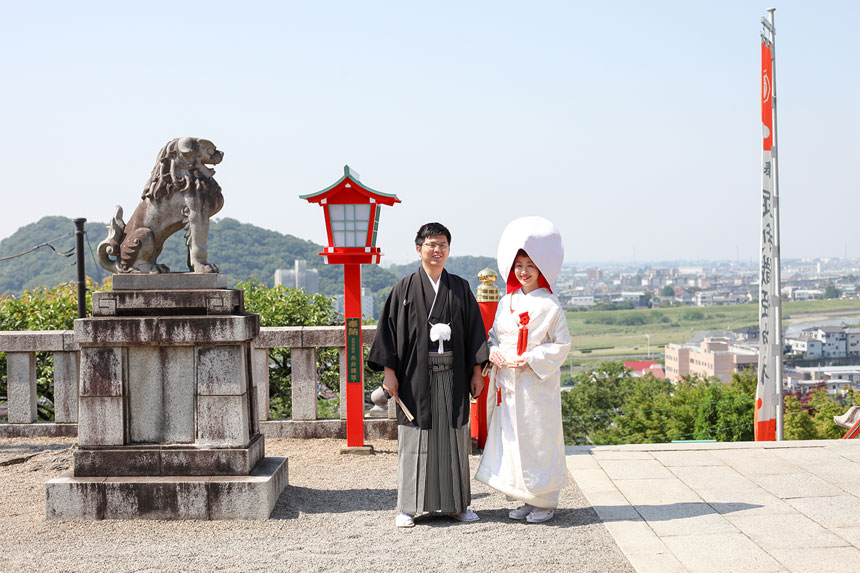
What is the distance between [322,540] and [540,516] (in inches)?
54.7

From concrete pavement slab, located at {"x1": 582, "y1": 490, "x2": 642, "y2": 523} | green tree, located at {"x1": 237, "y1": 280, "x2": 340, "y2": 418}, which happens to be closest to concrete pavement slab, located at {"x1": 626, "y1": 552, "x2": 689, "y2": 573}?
concrete pavement slab, located at {"x1": 582, "y1": 490, "x2": 642, "y2": 523}

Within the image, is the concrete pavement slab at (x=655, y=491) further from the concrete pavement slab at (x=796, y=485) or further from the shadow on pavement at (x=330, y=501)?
the shadow on pavement at (x=330, y=501)

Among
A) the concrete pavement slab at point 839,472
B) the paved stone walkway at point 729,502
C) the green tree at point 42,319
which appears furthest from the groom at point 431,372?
the green tree at point 42,319

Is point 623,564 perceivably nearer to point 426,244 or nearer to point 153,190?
point 426,244

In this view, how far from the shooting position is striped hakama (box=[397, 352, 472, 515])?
4785 millimetres

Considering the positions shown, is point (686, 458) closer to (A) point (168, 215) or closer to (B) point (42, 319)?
(A) point (168, 215)

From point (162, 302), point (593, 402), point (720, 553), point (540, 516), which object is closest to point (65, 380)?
point (162, 302)

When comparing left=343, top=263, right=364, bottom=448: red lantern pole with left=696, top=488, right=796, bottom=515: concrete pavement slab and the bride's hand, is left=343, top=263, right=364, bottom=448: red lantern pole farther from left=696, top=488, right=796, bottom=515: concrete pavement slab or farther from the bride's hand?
left=696, top=488, right=796, bottom=515: concrete pavement slab

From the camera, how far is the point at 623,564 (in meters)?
4.04

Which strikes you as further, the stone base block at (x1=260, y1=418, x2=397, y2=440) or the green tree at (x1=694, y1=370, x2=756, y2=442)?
Result: the green tree at (x1=694, y1=370, x2=756, y2=442)

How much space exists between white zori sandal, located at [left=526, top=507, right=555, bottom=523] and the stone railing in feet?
8.45

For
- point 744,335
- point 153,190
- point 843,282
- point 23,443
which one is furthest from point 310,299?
point 843,282

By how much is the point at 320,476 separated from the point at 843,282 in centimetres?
9842

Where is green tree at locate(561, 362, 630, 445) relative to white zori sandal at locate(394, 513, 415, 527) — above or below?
below
